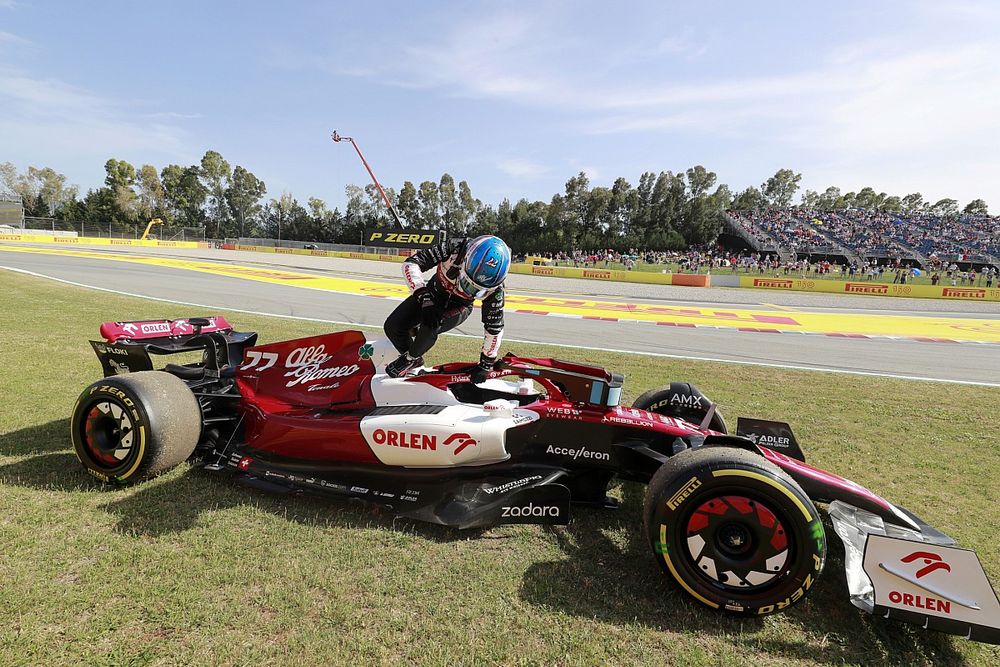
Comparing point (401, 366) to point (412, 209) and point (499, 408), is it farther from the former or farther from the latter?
point (412, 209)

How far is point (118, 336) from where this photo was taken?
14.4ft

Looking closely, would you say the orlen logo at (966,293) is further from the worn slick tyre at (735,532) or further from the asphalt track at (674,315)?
the worn slick tyre at (735,532)

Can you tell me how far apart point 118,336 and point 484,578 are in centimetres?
376

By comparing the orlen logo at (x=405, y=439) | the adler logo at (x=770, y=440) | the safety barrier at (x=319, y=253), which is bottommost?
the orlen logo at (x=405, y=439)

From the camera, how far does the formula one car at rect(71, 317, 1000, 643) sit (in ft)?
8.29

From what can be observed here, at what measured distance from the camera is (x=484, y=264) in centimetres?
392

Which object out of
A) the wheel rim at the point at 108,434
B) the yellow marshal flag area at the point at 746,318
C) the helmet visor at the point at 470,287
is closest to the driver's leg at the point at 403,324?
the helmet visor at the point at 470,287

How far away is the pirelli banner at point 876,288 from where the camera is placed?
87.8 ft

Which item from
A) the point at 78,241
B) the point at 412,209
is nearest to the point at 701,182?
the point at 412,209

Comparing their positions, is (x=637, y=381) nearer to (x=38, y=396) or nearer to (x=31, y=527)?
(x=31, y=527)

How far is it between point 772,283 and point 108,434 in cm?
3104

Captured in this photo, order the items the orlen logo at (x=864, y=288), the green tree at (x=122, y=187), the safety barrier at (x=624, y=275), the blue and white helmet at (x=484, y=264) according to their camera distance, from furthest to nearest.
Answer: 1. the green tree at (x=122, y=187)
2. the safety barrier at (x=624, y=275)
3. the orlen logo at (x=864, y=288)
4. the blue and white helmet at (x=484, y=264)

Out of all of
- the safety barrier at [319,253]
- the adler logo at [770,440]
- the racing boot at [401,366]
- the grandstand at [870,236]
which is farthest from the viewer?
the grandstand at [870,236]

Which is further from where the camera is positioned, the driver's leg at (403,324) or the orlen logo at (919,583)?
the driver's leg at (403,324)
